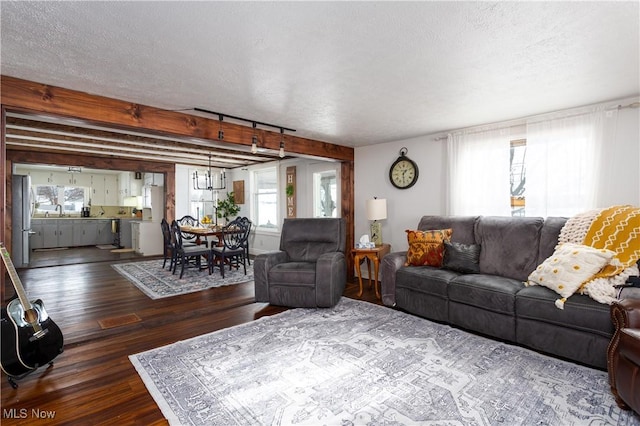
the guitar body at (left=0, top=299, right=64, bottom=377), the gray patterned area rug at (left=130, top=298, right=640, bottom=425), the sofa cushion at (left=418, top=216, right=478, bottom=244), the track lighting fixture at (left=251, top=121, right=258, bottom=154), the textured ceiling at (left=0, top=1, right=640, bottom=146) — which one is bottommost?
the gray patterned area rug at (left=130, top=298, right=640, bottom=425)

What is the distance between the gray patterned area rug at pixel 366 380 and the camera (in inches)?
73.7

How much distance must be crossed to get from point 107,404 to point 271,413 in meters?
1.06

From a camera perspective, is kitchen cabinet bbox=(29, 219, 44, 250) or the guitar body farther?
kitchen cabinet bbox=(29, 219, 44, 250)

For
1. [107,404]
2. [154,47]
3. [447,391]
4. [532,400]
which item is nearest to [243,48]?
[154,47]

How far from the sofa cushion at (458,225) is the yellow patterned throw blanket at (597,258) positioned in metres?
0.94

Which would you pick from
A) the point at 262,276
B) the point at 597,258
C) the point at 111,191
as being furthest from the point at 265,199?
the point at 597,258

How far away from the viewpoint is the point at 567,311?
245 cm

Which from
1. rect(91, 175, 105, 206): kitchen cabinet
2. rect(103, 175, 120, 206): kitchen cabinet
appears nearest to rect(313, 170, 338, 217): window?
rect(103, 175, 120, 206): kitchen cabinet

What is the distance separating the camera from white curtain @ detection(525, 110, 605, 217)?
126 inches

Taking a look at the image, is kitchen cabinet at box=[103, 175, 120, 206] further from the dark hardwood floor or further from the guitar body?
the guitar body

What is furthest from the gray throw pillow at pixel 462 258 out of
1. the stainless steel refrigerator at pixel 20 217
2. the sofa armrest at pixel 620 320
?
the stainless steel refrigerator at pixel 20 217

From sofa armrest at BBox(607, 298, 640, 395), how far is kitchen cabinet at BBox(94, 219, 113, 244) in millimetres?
11303

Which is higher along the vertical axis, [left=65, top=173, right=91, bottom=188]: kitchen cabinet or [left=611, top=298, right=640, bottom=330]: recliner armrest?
[left=65, top=173, right=91, bottom=188]: kitchen cabinet

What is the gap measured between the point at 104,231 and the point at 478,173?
10331 mm
